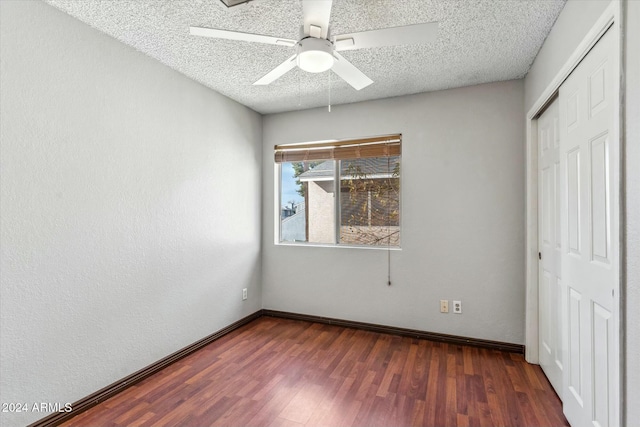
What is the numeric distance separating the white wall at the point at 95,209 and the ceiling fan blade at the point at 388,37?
66.8 inches

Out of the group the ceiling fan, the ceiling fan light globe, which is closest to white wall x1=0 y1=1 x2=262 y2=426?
the ceiling fan

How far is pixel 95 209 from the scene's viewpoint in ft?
6.65

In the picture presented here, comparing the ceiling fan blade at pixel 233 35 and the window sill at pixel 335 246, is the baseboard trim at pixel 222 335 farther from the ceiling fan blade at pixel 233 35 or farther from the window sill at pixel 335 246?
the ceiling fan blade at pixel 233 35

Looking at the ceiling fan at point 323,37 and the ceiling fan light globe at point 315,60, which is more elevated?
the ceiling fan at point 323,37

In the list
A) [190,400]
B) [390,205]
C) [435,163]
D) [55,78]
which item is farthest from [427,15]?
[190,400]

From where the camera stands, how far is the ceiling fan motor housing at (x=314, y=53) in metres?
1.42

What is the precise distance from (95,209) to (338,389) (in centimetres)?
210

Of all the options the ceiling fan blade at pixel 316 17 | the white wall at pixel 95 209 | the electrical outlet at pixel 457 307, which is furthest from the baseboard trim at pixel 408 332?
the ceiling fan blade at pixel 316 17

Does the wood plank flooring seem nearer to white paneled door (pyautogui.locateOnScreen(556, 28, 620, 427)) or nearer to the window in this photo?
white paneled door (pyautogui.locateOnScreen(556, 28, 620, 427))

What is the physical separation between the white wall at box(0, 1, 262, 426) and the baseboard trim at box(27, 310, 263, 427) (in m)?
0.05

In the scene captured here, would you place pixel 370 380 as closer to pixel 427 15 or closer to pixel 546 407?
pixel 546 407

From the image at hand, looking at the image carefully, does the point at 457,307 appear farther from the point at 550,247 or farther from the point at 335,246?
the point at 335,246

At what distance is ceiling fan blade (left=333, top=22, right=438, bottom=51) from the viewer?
141cm

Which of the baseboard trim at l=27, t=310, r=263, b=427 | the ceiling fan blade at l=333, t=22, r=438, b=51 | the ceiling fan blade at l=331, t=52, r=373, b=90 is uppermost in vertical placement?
the ceiling fan blade at l=333, t=22, r=438, b=51
